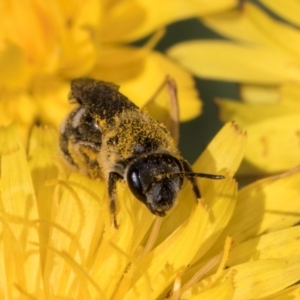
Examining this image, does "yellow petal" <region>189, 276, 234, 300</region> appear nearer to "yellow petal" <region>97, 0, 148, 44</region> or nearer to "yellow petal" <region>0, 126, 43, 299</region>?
"yellow petal" <region>0, 126, 43, 299</region>

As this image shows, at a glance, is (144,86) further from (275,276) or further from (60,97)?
(275,276)

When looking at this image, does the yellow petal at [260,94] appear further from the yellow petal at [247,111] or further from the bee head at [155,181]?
the bee head at [155,181]

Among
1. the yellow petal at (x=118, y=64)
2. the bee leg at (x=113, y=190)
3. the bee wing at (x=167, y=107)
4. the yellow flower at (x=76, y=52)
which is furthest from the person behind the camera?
the yellow petal at (x=118, y=64)

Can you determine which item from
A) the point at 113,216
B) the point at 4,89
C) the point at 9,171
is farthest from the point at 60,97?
the point at 113,216

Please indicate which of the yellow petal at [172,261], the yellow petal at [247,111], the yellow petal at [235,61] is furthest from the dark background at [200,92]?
the yellow petal at [172,261]

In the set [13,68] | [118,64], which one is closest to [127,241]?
[13,68]

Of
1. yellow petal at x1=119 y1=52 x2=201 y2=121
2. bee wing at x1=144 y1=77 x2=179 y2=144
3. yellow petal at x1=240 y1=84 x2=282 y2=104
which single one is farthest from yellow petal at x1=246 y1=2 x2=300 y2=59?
bee wing at x1=144 y1=77 x2=179 y2=144

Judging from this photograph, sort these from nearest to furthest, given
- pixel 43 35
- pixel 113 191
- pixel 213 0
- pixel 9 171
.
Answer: pixel 113 191 → pixel 9 171 → pixel 43 35 → pixel 213 0

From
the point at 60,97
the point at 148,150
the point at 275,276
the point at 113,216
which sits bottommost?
the point at 275,276
